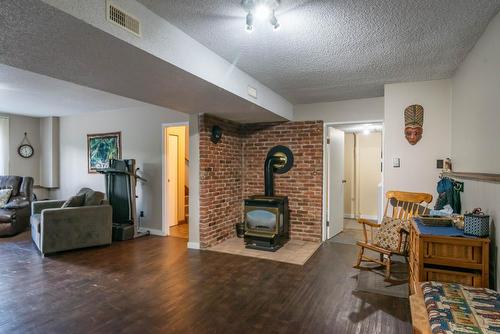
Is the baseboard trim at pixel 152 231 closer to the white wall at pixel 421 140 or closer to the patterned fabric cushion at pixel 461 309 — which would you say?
the white wall at pixel 421 140

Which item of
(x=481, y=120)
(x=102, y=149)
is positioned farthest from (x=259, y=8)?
(x=102, y=149)

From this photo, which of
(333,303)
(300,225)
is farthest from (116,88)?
(300,225)

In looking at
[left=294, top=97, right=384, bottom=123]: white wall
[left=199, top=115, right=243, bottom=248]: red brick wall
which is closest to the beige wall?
[left=199, top=115, right=243, bottom=248]: red brick wall

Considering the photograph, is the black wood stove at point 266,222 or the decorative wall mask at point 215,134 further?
the decorative wall mask at point 215,134

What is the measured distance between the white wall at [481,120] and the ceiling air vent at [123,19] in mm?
2414

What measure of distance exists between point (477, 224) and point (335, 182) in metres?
3.07

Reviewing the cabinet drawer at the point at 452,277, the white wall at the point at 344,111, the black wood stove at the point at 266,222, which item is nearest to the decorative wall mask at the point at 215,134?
the black wood stove at the point at 266,222

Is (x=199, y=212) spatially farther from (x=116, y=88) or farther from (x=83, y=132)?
(x=83, y=132)

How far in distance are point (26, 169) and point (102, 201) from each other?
10.8ft

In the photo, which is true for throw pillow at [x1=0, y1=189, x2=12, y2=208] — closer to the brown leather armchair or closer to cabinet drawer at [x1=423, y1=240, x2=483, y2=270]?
the brown leather armchair

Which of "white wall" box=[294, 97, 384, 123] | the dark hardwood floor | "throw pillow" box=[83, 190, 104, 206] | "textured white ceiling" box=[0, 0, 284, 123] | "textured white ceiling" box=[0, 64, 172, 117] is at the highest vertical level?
"textured white ceiling" box=[0, 64, 172, 117]

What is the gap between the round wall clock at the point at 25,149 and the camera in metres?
6.36

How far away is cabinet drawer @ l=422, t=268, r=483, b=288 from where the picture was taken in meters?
A: 1.99

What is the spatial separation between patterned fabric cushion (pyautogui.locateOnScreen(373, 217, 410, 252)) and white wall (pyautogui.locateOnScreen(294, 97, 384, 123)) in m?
1.66
